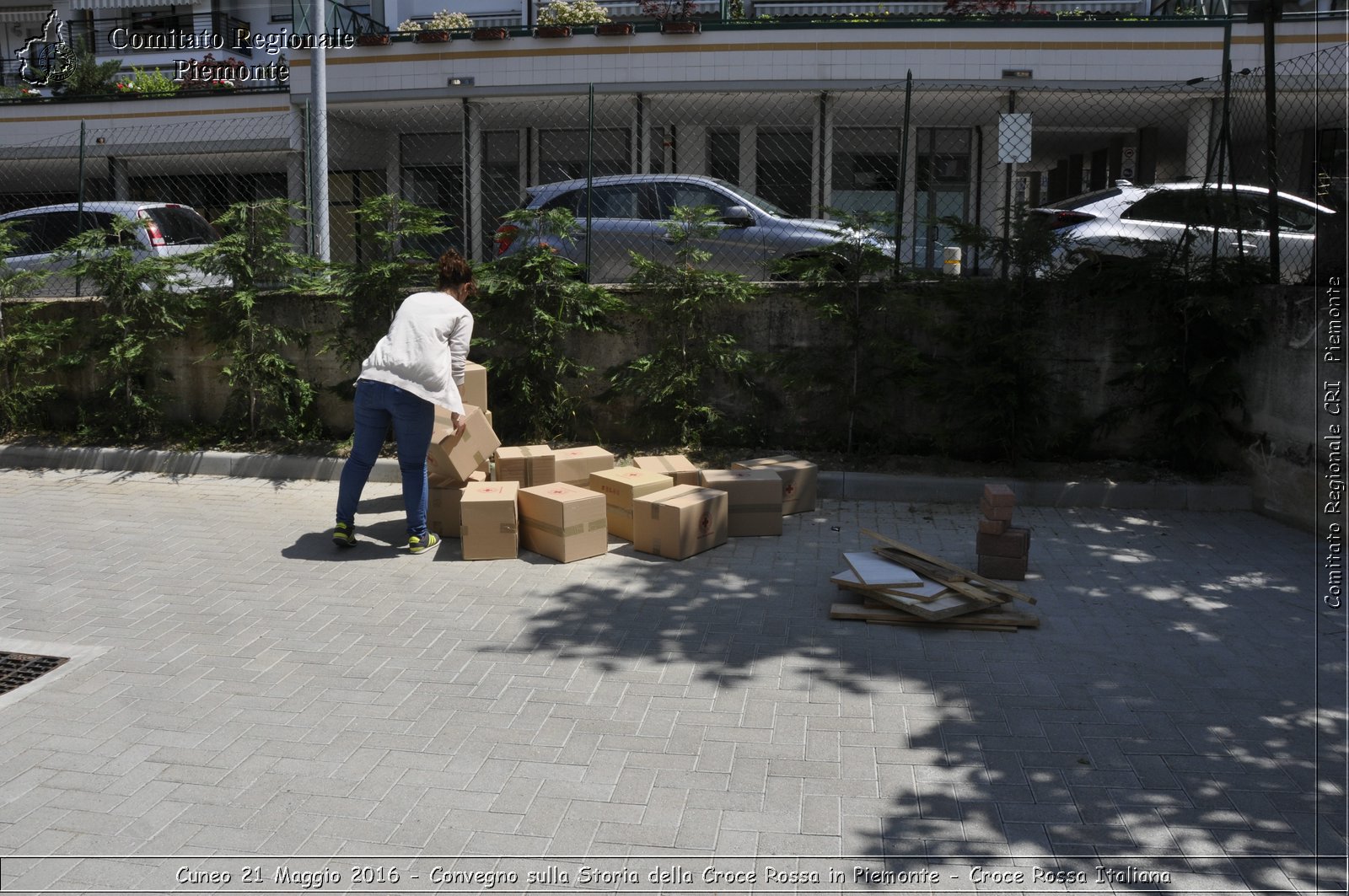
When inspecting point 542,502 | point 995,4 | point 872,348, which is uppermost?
point 995,4

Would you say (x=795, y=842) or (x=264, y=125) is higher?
(x=264, y=125)

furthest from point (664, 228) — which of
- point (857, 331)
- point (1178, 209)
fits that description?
point (1178, 209)

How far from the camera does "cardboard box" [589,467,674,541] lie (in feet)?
23.6

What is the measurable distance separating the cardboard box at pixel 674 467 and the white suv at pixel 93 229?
465 cm

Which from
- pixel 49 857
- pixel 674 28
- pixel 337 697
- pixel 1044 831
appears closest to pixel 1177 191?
pixel 1044 831

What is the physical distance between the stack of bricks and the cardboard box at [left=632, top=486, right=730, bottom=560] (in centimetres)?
176

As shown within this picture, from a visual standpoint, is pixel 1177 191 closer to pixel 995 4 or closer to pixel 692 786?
pixel 692 786

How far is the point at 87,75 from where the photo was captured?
26.4m

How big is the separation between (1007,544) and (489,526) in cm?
329

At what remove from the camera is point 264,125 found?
2033 cm

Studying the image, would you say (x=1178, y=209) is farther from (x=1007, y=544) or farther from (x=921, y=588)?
(x=921, y=588)

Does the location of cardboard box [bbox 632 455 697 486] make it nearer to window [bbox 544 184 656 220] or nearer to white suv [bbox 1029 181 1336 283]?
white suv [bbox 1029 181 1336 283]

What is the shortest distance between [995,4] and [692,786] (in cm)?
1966

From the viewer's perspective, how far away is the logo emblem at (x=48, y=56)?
27.9 m
